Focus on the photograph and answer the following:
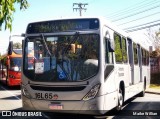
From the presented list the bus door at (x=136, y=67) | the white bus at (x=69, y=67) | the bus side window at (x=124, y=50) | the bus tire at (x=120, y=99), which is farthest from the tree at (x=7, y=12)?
the bus door at (x=136, y=67)

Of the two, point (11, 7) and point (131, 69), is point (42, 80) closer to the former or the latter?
point (11, 7)

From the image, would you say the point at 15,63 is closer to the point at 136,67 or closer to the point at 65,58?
the point at 136,67

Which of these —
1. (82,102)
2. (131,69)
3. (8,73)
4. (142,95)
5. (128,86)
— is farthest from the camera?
(8,73)

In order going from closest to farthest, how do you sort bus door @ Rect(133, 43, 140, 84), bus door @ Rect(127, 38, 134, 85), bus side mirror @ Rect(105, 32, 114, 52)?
bus side mirror @ Rect(105, 32, 114, 52) → bus door @ Rect(127, 38, 134, 85) → bus door @ Rect(133, 43, 140, 84)

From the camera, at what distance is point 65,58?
29.2 feet

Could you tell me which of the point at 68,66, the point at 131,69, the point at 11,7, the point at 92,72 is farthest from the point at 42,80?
the point at 131,69

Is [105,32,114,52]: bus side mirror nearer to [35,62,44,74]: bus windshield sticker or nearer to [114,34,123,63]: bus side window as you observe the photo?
[114,34,123,63]: bus side window

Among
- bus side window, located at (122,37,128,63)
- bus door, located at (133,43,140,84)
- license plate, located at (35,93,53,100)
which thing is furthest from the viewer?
bus door, located at (133,43,140,84)

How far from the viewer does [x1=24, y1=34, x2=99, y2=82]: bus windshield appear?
874cm

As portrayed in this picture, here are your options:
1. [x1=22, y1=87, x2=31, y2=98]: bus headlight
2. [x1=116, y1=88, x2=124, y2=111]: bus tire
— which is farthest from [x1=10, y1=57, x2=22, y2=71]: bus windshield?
[x1=22, y1=87, x2=31, y2=98]: bus headlight

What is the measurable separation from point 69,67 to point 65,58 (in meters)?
0.29

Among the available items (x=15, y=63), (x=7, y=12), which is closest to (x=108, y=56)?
(x=7, y=12)

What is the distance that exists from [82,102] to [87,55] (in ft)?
4.20

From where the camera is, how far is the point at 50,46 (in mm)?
9141
